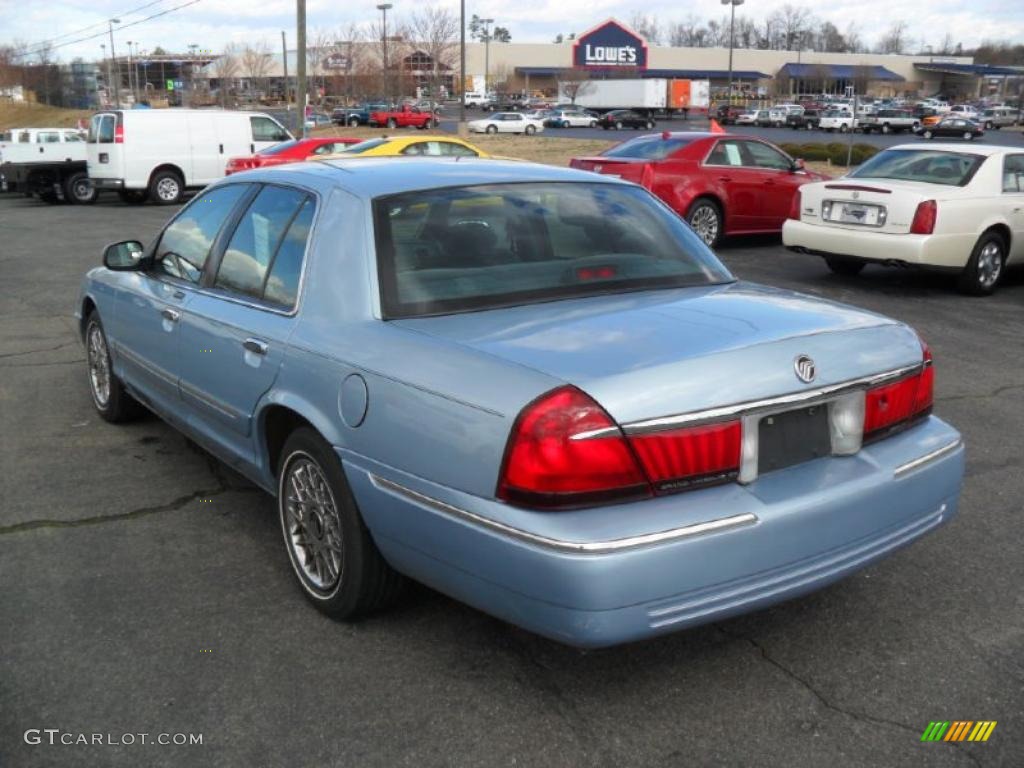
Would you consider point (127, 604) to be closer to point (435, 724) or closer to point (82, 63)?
point (435, 724)

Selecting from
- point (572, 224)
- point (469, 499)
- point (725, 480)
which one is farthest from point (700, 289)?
point (469, 499)

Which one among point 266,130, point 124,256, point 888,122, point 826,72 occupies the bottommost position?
point 124,256

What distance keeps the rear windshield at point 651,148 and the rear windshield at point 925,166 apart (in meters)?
3.16

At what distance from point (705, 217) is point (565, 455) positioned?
1134 centimetres

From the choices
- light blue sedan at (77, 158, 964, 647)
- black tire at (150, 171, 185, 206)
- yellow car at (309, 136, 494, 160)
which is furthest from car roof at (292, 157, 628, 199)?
black tire at (150, 171, 185, 206)

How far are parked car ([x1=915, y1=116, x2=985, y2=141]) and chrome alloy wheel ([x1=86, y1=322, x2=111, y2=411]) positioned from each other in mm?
54342

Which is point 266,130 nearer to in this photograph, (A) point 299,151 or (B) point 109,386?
(A) point 299,151

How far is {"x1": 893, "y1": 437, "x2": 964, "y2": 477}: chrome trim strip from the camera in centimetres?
313

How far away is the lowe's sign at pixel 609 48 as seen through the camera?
4072 inches

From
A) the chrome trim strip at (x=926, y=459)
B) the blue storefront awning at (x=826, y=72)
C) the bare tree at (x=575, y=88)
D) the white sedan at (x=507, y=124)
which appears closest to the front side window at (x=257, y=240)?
the chrome trim strip at (x=926, y=459)

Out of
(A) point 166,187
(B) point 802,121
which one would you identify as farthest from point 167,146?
Answer: (B) point 802,121

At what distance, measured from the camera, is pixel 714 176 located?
1323 centimetres

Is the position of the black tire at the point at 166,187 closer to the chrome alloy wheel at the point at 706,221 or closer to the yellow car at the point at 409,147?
the yellow car at the point at 409,147

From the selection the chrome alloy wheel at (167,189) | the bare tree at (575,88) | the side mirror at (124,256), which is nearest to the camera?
the side mirror at (124,256)
